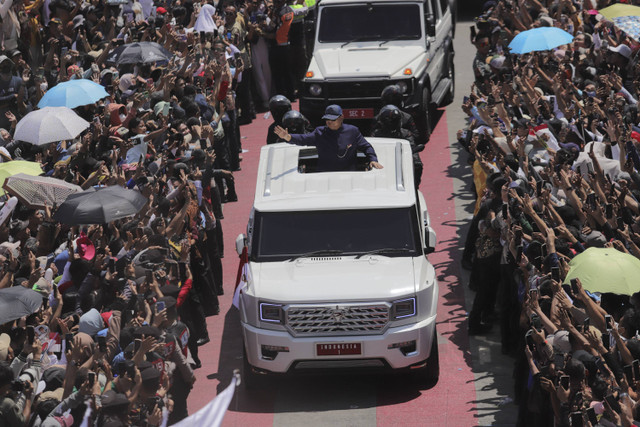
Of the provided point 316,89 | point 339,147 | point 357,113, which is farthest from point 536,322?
point 316,89

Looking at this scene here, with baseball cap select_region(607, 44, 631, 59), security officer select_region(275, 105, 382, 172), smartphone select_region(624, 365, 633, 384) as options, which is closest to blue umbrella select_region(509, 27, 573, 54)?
baseball cap select_region(607, 44, 631, 59)

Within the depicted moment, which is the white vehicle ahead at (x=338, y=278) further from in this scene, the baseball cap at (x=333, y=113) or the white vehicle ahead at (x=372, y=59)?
the white vehicle ahead at (x=372, y=59)

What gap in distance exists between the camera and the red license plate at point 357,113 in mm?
19328

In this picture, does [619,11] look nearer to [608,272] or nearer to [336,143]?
[336,143]

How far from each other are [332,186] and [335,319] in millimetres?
1704

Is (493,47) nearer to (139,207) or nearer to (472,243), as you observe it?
(472,243)

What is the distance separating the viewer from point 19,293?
9.48m

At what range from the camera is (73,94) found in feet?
49.4

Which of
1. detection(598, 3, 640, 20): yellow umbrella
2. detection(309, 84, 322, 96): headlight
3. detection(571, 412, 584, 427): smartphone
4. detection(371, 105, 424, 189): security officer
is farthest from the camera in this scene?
detection(309, 84, 322, 96): headlight

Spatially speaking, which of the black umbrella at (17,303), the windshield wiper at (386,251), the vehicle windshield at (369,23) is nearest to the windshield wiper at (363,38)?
the vehicle windshield at (369,23)

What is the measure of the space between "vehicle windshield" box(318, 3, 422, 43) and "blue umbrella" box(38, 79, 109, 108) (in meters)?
6.25

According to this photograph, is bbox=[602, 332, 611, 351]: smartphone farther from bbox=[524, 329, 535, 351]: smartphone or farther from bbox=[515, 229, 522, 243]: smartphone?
bbox=[515, 229, 522, 243]: smartphone

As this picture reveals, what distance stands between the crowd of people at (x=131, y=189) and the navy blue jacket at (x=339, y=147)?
1.48m

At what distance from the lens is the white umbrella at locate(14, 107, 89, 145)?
1374cm
